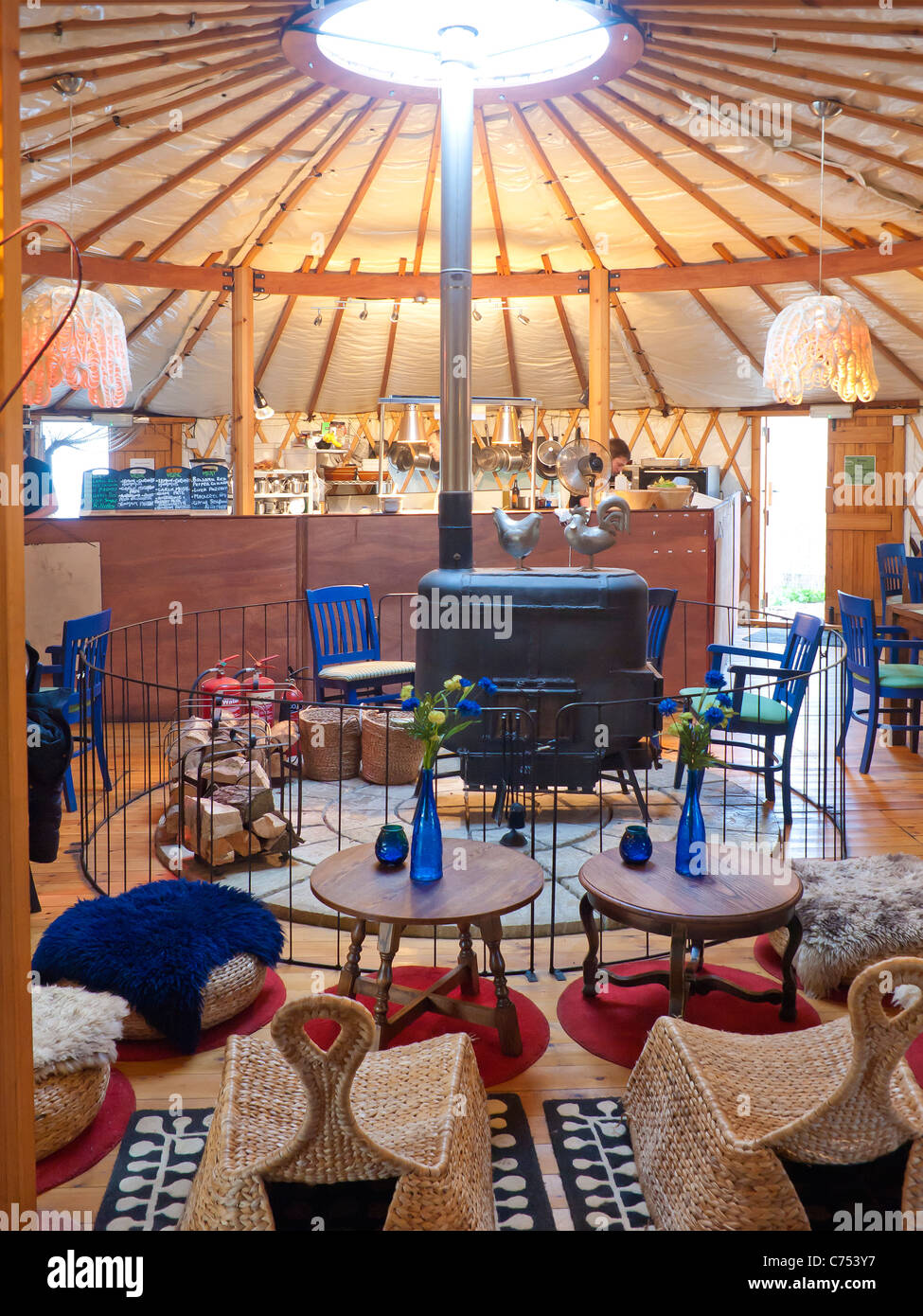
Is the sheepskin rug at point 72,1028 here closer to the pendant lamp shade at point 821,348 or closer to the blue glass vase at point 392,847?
the blue glass vase at point 392,847

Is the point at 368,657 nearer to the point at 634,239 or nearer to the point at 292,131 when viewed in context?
the point at 292,131

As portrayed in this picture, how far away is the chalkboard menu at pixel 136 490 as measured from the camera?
7184mm

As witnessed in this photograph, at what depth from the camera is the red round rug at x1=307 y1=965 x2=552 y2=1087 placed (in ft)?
9.35

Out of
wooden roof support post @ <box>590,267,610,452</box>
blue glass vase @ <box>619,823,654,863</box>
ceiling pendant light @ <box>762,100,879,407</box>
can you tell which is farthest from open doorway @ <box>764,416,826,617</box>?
blue glass vase @ <box>619,823,654,863</box>

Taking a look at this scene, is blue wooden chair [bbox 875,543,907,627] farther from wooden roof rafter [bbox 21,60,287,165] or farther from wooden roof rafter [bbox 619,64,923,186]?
wooden roof rafter [bbox 21,60,287,165]

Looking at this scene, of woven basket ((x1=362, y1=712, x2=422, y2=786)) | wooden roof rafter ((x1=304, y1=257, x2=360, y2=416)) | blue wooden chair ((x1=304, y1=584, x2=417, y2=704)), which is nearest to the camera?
woven basket ((x1=362, y1=712, x2=422, y2=786))

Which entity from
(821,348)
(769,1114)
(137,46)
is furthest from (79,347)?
(769,1114)

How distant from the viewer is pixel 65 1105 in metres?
2.42

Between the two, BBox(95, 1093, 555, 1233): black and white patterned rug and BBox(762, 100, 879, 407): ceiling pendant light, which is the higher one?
BBox(762, 100, 879, 407): ceiling pendant light

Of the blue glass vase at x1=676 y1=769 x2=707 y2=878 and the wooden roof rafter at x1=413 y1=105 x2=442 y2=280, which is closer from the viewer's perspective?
the blue glass vase at x1=676 y1=769 x2=707 y2=878

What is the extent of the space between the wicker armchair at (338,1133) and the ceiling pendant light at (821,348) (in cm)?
405

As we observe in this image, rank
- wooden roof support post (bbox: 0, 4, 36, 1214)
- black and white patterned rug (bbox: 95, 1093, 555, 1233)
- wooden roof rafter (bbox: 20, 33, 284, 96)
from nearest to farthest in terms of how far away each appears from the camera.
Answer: wooden roof support post (bbox: 0, 4, 36, 1214) < black and white patterned rug (bbox: 95, 1093, 555, 1233) < wooden roof rafter (bbox: 20, 33, 284, 96)

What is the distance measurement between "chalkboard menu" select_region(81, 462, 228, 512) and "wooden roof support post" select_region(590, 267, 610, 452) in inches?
101
